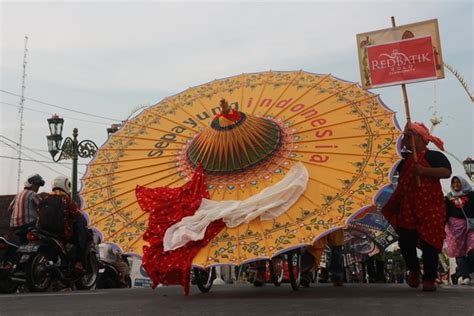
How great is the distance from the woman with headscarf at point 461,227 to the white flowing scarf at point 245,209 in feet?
15.2

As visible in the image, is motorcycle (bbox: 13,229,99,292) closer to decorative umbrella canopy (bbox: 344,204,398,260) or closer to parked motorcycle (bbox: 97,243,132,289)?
parked motorcycle (bbox: 97,243,132,289)

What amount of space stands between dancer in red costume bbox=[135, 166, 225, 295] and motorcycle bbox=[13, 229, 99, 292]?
116 inches

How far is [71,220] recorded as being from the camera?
8766mm

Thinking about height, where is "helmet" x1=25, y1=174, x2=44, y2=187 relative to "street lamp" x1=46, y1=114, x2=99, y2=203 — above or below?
below

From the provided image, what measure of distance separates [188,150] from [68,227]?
3253 mm

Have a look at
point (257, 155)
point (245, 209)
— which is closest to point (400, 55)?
point (257, 155)

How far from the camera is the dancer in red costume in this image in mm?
5379

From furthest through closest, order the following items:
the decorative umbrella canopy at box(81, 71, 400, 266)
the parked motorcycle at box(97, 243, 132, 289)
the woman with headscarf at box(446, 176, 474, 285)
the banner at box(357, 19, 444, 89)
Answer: the parked motorcycle at box(97, 243, 132, 289) < the woman with headscarf at box(446, 176, 474, 285) < the banner at box(357, 19, 444, 89) < the decorative umbrella canopy at box(81, 71, 400, 266)

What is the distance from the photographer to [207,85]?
741cm

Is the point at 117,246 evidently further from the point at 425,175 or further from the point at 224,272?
the point at 224,272

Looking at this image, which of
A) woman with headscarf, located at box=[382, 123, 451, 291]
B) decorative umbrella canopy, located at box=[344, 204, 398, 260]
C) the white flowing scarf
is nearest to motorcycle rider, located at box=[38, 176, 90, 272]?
the white flowing scarf

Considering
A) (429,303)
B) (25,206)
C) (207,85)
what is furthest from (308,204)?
(25,206)

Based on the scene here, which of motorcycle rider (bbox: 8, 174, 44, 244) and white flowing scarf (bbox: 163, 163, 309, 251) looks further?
motorcycle rider (bbox: 8, 174, 44, 244)

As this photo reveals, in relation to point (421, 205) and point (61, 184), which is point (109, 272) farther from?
point (421, 205)
